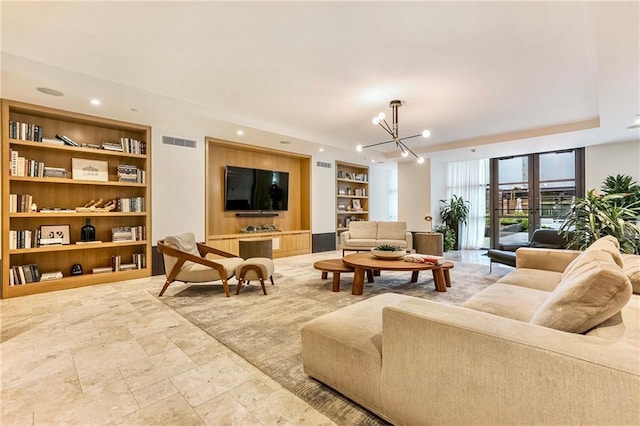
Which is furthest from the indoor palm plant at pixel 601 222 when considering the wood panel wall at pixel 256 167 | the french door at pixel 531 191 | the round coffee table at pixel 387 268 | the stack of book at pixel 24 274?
the stack of book at pixel 24 274

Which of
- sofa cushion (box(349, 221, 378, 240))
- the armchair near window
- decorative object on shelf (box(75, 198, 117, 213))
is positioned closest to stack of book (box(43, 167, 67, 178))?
decorative object on shelf (box(75, 198, 117, 213))

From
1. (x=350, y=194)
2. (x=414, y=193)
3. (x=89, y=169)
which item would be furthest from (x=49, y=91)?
(x=414, y=193)

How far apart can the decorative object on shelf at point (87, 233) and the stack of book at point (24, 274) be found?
2.09 ft

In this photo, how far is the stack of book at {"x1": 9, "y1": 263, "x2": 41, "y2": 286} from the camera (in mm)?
3781

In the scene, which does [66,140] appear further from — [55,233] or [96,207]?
[55,233]

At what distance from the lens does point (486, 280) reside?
4562 mm

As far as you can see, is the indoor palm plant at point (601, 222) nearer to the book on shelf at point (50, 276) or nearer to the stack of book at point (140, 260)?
the stack of book at point (140, 260)

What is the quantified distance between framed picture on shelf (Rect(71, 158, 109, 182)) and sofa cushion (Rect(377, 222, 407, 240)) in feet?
17.2

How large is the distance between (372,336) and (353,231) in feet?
17.5

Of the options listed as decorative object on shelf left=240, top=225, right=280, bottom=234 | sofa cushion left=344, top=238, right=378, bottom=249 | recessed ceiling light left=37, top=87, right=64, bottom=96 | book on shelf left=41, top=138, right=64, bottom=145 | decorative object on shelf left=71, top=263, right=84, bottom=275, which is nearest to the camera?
recessed ceiling light left=37, top=87, right=64, bottom=96

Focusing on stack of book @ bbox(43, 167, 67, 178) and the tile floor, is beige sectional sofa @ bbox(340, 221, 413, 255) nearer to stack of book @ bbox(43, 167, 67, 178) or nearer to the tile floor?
Answer: the tile floor

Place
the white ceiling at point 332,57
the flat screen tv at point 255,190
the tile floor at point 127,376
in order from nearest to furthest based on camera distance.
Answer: the tile floor at point 127,376
the white ceiling at point 332,57
the flat screen tv at point 255,190

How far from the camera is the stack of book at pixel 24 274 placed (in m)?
3.78

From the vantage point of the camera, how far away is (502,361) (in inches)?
42.6
